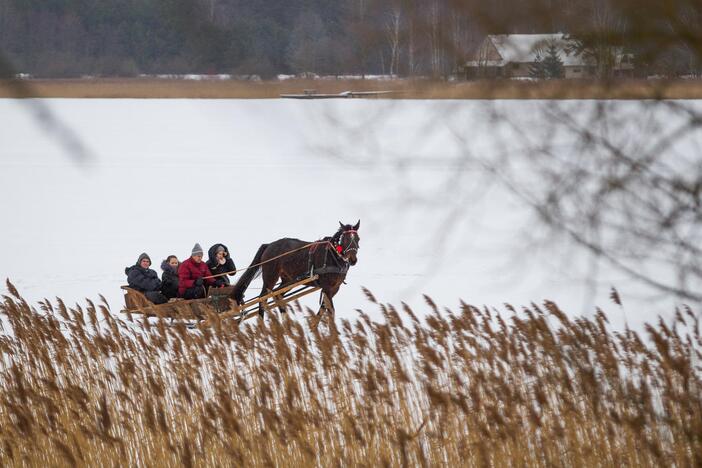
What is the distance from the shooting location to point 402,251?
12570 mm

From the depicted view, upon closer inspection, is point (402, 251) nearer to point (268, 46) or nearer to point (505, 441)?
point (505, 441)

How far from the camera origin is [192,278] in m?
8.73

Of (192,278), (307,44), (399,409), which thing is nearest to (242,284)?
(192,278)

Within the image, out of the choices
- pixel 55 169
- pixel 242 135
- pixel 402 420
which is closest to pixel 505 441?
pixel 402 420

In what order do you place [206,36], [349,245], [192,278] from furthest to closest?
[192,278], [349,245], [206,36]

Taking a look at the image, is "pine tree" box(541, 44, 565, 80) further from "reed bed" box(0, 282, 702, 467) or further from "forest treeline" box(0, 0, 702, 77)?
"reed bed" box(0, 282, 702, 467)

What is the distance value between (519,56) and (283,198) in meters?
17.5

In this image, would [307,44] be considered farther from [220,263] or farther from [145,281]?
[220,263]

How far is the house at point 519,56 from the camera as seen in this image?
113cm

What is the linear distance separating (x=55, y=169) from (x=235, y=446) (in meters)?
22.1

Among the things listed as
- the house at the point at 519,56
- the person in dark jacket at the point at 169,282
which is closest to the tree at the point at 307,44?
the house at the point at 519,56

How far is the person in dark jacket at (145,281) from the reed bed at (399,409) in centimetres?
332

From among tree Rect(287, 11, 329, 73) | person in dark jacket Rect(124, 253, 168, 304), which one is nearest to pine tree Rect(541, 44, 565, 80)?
tree Rect(287, 11, 329, 73)

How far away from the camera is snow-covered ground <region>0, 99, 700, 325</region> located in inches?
42.6
